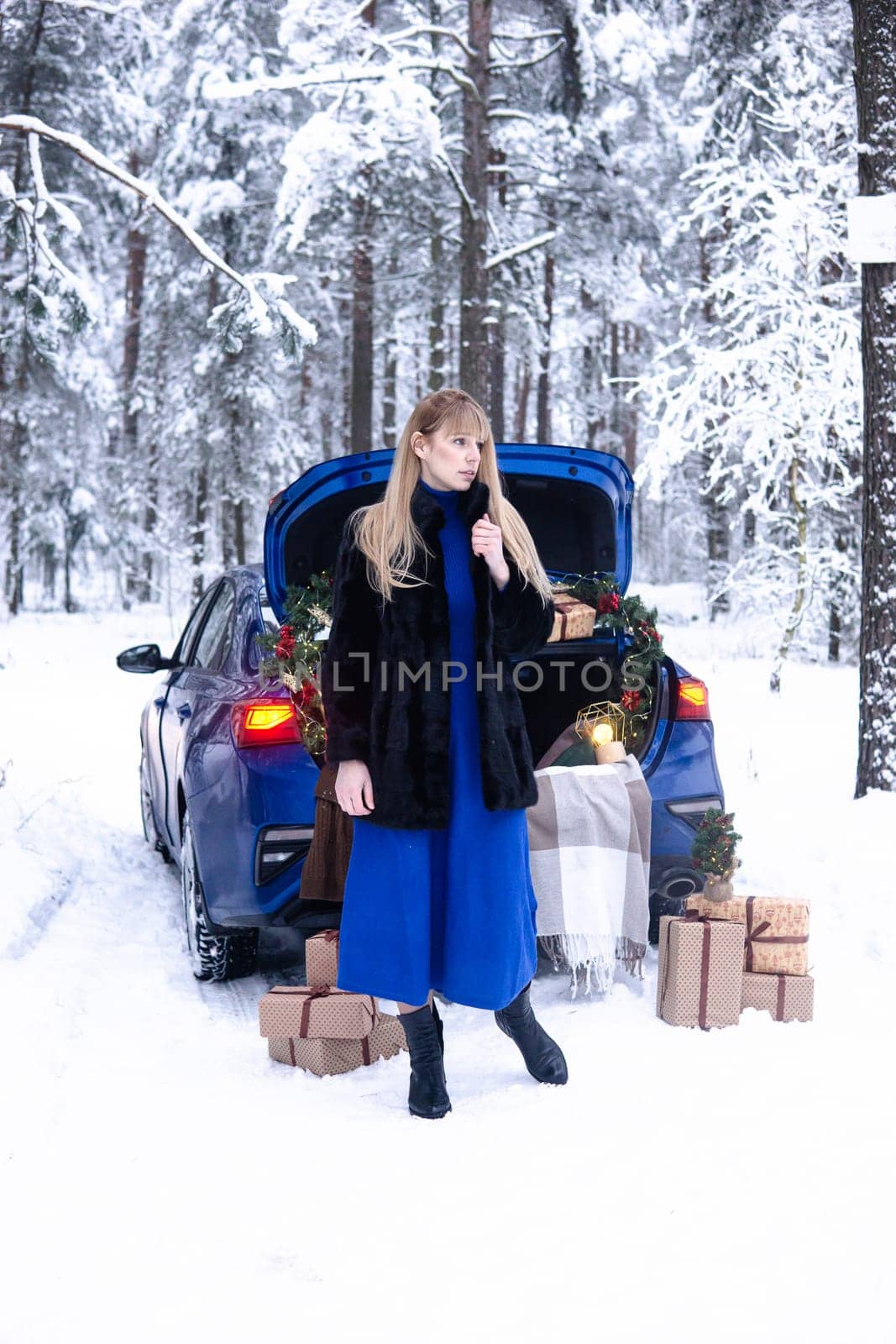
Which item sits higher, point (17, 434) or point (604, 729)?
point (17, 434)

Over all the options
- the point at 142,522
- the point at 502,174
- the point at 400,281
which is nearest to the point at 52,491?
the point at 142,522

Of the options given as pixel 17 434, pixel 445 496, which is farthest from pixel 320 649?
pixel 17 434

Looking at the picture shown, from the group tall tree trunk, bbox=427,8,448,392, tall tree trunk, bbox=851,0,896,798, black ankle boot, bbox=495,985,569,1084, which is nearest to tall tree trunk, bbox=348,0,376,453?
tall tree trunk, bbox=427,8,448,392

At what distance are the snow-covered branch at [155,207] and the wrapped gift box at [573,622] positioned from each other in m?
3.06

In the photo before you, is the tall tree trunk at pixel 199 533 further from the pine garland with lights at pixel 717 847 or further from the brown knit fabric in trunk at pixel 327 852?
the pine garland with lights at pixel 717 847

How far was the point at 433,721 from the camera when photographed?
134 inches

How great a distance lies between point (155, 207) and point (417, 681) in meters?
4.75

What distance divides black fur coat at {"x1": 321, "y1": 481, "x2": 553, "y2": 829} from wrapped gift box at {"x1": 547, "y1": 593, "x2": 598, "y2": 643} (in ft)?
3.79

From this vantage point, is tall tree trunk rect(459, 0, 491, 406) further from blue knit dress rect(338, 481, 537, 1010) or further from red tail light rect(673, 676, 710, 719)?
blue knit dress rect(338, 481, 537, 1010)

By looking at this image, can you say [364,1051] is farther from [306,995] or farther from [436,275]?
[436,275]

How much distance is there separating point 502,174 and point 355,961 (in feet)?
51.7

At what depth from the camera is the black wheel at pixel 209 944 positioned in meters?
4.70

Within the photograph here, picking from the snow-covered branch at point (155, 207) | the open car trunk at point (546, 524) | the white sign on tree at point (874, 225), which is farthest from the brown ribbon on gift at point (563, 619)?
the snow-covered branch at point (155, 207)

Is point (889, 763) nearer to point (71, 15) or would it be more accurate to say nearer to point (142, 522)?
point (71, 15)
